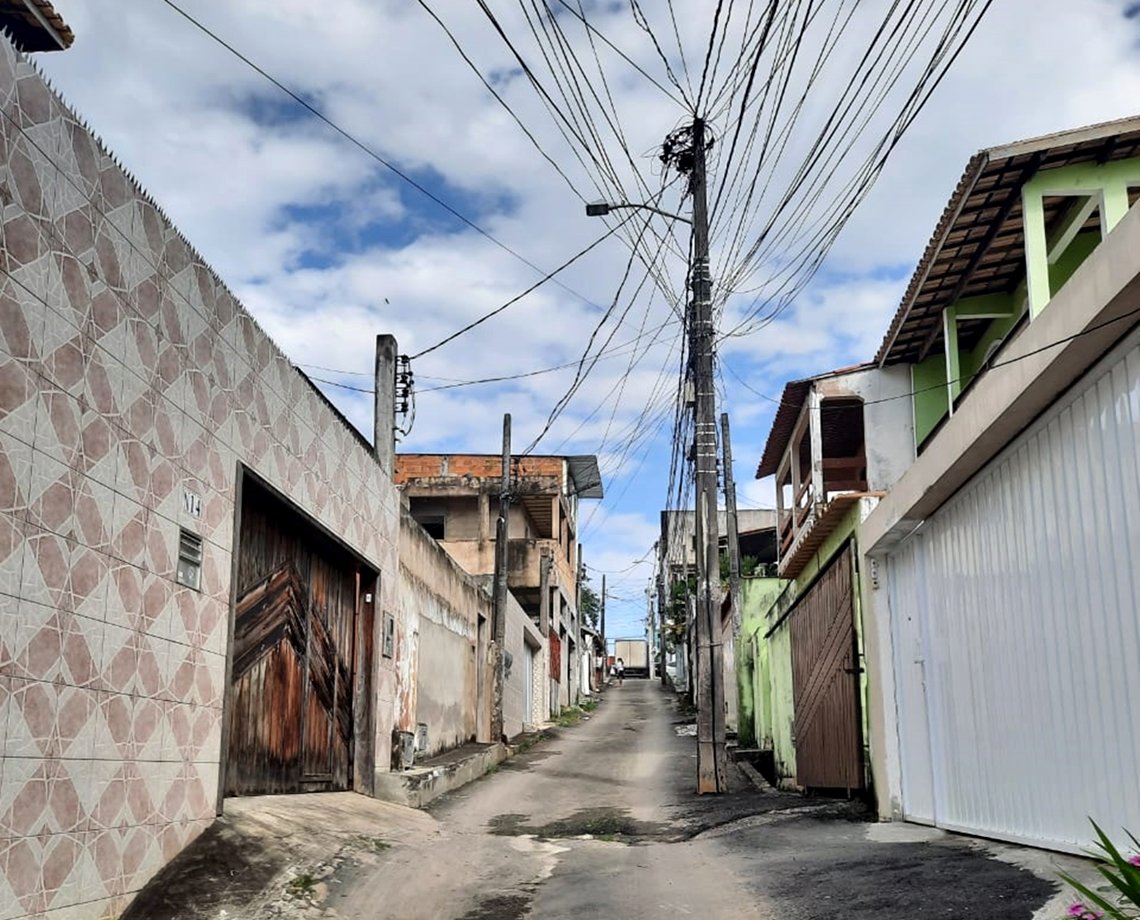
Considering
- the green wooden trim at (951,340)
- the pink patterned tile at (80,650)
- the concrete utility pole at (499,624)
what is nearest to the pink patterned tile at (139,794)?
the pink patterned tile at (80,650)

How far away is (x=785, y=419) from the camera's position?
1803 centimetres

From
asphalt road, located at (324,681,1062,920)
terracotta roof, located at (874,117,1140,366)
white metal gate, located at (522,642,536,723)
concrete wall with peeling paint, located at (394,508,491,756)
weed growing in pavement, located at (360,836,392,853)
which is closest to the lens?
asphalt road, located at (324,681,1062,920)

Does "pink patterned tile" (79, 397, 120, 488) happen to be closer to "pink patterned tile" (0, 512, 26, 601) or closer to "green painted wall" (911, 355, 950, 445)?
→ "pink patterned tile" (0, 512, 26, 601)

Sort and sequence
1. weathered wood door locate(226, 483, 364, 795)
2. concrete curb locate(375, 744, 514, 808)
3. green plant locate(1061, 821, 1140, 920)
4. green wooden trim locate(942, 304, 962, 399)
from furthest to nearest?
green wooden trim locate(942, 304, 962, 399), concrete curb locate(375, 744, 514, 808), weathered wood door locate(226, 483, 364, 795), green plant locate(1061, 821, 1140, 920)

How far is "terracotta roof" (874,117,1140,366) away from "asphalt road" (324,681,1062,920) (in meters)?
5.72

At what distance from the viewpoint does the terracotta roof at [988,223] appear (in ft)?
31.8

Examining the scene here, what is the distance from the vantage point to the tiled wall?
483 cm

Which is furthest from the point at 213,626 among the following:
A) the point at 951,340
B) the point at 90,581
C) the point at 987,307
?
the point at 987,307

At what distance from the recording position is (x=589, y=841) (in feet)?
31.3

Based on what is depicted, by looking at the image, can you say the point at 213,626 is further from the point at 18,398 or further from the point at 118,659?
the point at 18,398

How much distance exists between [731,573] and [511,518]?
12.8 m

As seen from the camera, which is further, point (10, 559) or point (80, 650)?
point (80, 650)

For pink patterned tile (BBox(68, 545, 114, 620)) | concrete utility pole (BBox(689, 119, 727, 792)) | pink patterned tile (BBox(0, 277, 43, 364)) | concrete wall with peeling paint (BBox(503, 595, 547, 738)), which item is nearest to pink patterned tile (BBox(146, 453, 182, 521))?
pink patterned tile (BBox(68, 545, 114, 620))

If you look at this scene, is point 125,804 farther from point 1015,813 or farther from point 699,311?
point 699,311
